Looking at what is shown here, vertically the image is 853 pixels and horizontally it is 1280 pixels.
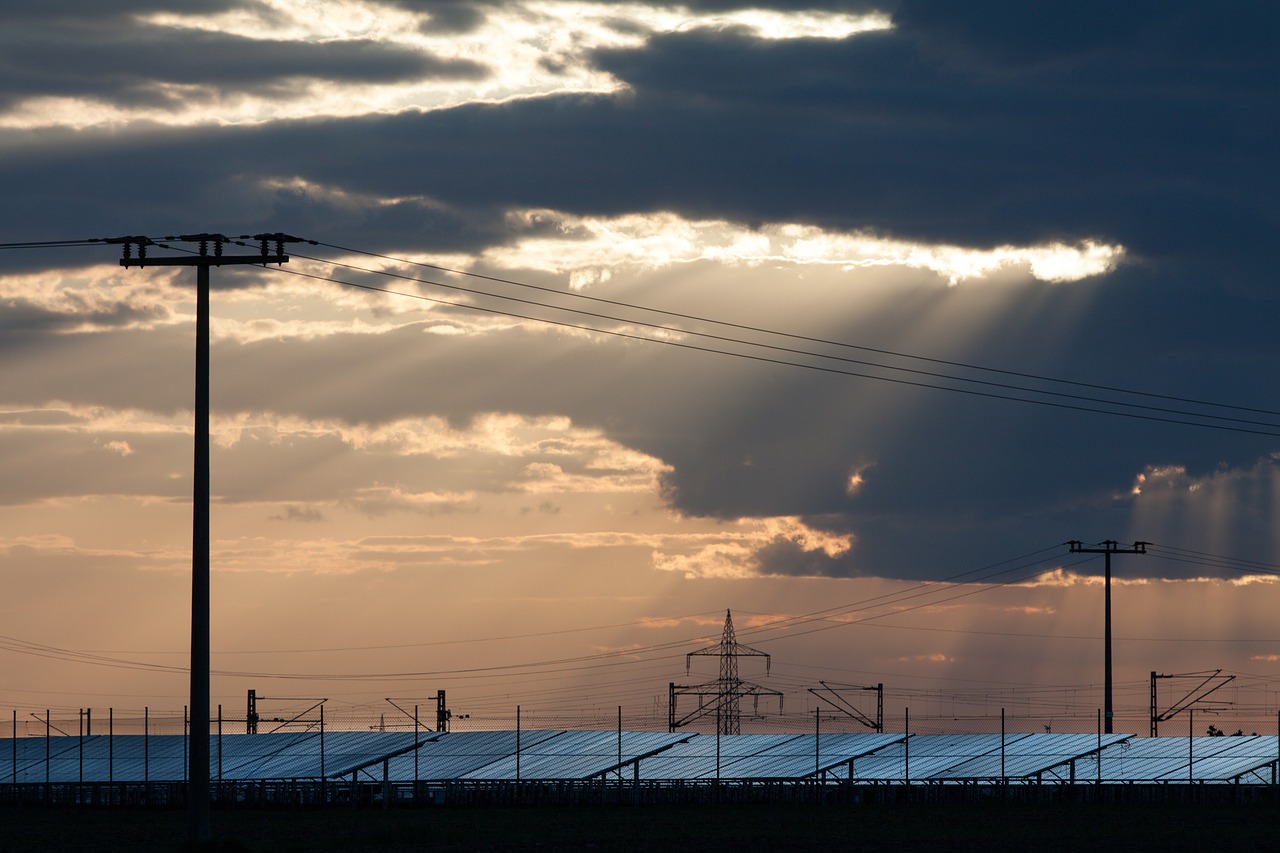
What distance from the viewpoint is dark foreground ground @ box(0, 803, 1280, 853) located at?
53.9 m

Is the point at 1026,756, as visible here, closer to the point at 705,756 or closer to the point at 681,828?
the point at 705,756

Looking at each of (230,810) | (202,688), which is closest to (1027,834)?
(202,688)

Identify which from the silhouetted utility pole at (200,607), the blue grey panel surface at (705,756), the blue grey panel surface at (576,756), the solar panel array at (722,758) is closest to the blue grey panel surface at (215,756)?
the solar panel array at (722,758)

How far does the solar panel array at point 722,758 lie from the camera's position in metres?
90.6

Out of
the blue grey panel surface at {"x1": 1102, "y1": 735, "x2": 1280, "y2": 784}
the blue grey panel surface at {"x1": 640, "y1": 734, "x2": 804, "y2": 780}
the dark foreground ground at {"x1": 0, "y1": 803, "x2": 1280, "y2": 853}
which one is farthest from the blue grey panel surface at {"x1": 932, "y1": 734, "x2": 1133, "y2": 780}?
the blue grey panel surface at {"x1": 640, "y1": 734, "x2": 804, "y2": 780}

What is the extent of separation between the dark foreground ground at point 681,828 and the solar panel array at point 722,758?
5759 mm

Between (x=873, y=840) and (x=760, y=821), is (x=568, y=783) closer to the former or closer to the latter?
(x=760, y=821)

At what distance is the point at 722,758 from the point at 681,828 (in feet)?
93.6

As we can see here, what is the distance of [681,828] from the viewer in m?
64.4

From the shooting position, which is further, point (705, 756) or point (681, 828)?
point (705, 756)

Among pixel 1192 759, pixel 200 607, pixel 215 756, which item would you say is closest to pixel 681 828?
pixel 200 607

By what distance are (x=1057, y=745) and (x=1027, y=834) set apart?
41635 millimetres

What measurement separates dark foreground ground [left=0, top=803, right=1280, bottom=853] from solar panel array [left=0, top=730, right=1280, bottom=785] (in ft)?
18.9

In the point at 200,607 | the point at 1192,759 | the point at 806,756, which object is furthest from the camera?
the point at 1192,759
